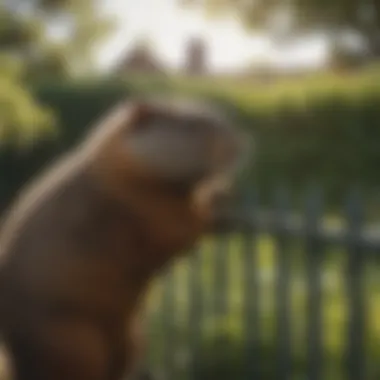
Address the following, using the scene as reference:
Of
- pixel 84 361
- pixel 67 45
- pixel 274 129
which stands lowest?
pixel 274 129

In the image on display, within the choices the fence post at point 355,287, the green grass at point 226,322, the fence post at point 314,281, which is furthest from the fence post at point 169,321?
the fence post at point 355,287

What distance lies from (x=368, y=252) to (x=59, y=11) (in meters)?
3.43

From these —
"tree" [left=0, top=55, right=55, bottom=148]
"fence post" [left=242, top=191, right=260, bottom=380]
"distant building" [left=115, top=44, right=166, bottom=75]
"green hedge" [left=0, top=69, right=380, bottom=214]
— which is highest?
"tree" [left=0, top=55, right=55, bottom=148]

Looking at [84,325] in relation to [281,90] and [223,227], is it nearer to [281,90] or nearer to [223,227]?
[223,227]

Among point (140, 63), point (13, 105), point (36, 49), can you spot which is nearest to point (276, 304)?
point (13, 105)

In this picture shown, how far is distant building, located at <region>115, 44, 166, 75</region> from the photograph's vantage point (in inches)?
226

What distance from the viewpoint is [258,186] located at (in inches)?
249

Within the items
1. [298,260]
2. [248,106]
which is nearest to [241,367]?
[298,260]

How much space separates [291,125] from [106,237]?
4.17m

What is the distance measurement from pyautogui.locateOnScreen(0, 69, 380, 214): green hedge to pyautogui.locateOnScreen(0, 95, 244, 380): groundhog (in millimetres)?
3612

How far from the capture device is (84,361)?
2.70m

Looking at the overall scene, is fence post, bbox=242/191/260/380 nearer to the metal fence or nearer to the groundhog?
the metal fence

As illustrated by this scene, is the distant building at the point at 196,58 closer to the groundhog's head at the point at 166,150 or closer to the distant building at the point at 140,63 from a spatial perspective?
the distant building at the point at 140,63

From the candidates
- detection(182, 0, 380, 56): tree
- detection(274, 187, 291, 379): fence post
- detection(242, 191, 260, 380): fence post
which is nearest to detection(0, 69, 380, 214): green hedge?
detection(182, 0, 380, 56): tree
